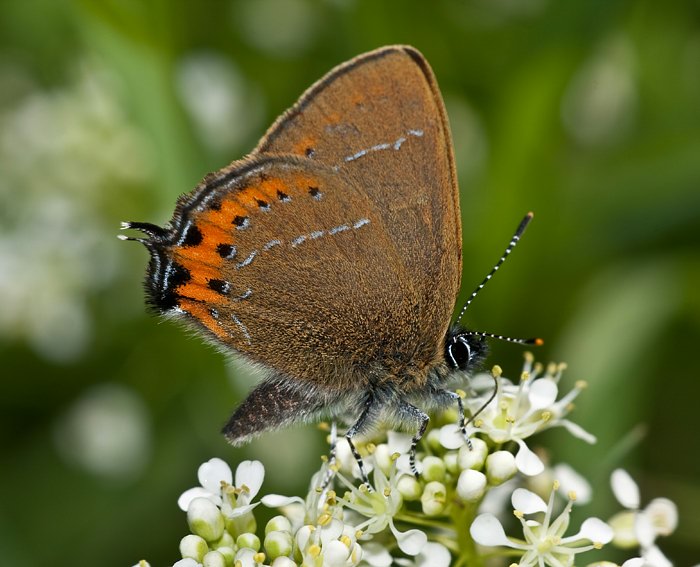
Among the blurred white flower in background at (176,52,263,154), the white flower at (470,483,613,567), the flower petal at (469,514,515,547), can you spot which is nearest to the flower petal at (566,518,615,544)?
the white flower at (470,483,613,567)

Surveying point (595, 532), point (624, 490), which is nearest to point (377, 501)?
point (595, 532)

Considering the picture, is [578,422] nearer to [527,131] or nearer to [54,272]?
[527,131]

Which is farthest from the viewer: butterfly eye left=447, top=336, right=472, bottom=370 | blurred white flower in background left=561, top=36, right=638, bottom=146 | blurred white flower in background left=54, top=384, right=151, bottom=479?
blurred white flower in background left=561, top=36, right=638, bottom=146

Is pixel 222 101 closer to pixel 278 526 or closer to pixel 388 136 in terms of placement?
pixel 388 136

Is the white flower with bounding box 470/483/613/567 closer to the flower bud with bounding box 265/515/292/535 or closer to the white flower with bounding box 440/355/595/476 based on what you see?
the white flower with bounding box 440/355/595/476

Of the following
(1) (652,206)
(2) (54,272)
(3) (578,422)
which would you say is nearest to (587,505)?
(3) (578,422)

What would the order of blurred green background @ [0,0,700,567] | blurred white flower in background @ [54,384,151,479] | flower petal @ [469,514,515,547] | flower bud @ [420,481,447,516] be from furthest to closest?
blurred white flower in background @ [54,384,151,479] → blurred green background @ [0,0,700,567] → flower bud @ [420,481,447,516] → flower petal @ [469,514,515,547]
